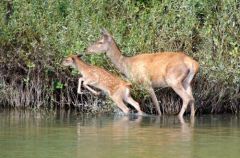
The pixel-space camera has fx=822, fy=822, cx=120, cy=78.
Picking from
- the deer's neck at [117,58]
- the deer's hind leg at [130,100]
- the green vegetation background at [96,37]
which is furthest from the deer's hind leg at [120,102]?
the deer's neck at [117,58]

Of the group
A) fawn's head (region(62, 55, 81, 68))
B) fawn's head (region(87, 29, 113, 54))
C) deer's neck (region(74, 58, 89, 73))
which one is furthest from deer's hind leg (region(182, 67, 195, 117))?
fawn's head (region(62, 55, 81, 68))

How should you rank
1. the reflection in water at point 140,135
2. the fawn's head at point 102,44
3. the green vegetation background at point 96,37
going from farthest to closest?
the fawn's head at point 102,44 < the green vegetation background at point 96,37 < the reflection in water at point 140,135

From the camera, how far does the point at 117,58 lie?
16.8m

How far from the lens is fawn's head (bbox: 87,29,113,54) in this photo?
1666cm

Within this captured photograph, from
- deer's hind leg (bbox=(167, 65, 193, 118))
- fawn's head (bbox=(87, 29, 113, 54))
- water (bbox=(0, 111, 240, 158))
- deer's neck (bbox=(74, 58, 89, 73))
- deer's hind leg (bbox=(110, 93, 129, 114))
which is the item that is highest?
fawn's head (bbox=(87, 29, 113, 54))

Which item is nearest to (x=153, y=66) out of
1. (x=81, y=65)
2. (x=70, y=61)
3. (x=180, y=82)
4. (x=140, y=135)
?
(x=180, y=82)

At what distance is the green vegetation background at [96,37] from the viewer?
16.4m

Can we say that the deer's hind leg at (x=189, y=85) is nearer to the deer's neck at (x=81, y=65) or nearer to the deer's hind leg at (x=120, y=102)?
the deer's hind leg at (x=120, y=102)

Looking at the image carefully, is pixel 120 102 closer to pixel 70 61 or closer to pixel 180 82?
pixel 180 82

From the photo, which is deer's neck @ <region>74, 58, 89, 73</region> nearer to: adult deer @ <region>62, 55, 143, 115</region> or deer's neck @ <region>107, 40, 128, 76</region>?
adult deer @ <region>62, 55, 143, 115</region>

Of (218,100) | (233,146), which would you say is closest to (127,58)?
(218,100)

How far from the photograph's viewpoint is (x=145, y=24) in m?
16.8

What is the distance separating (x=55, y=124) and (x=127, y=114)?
83.2 inches

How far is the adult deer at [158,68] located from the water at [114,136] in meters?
0.64
